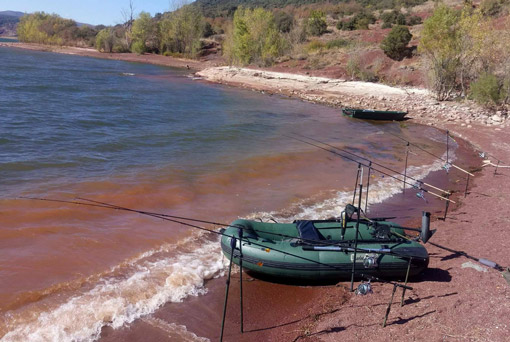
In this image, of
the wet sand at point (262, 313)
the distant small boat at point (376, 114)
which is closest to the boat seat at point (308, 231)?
the wet sand at point (262, 313)

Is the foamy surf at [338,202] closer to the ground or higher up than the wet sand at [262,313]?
higher up

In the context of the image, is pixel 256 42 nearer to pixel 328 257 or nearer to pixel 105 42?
pixel 105 42

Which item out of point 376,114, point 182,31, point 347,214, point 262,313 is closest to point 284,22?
point 182,31

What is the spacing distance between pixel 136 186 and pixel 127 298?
5.95m

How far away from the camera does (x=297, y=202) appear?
11953mm

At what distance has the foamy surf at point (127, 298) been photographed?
6277 millimetres

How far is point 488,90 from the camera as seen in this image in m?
24.2

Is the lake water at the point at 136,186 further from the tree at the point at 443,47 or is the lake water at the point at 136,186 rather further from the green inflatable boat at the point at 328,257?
the tree at the point at 443,47

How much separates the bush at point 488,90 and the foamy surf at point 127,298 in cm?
2231

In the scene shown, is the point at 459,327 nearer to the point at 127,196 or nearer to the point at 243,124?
the point at 127,196

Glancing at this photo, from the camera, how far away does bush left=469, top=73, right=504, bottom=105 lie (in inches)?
952

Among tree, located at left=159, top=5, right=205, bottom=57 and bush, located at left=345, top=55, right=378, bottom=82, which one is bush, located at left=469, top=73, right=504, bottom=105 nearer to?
bush, located at left=345, top=55, right=378, bottom=82

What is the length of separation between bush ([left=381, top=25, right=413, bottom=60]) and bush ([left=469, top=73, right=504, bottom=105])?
16.9 m

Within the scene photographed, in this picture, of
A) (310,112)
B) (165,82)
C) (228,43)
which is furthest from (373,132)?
(228,43)
